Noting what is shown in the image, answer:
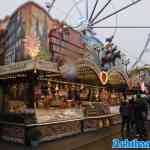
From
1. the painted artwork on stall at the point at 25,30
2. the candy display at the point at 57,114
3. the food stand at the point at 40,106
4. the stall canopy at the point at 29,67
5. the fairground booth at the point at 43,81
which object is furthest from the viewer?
the painted artwork on stall at the point at 25,30

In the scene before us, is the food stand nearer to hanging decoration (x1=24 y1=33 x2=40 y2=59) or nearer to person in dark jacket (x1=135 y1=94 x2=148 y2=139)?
hanging decoration (x1=24 y1=33 x2=40 y2=59)

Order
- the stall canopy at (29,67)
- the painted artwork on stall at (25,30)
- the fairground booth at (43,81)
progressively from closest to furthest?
Answer: 1. the stall canopy at (29,67)
2. the fairground booth at (43,81)
3. the painted artwork on stall at (25,30)

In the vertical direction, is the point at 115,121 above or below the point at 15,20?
below

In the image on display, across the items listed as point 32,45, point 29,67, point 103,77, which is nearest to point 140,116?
point 103,77

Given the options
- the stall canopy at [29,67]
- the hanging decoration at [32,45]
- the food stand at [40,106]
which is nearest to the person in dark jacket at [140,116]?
the food stand at [40,106]

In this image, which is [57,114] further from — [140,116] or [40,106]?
[140,116]

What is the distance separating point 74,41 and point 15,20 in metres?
3.95

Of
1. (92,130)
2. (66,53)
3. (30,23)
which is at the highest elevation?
(30,23)

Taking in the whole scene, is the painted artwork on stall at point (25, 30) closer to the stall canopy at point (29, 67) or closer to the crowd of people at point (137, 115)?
the stall canopy at point (29, 67)

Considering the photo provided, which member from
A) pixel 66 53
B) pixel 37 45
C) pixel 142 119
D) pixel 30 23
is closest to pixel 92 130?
pixel 142 119

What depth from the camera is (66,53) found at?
15.7 meters

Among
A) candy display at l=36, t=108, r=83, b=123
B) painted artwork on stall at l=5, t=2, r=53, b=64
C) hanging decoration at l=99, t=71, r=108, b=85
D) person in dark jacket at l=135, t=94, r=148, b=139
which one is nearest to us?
candy display at l=36, t=108, r=83, b=123

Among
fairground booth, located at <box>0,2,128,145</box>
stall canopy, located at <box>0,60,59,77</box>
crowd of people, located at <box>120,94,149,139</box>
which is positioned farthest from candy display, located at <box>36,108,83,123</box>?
crowd of people, located at <box>120,94,149,139</box>

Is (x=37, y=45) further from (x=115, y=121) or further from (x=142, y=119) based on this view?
(x=115, y=121)
